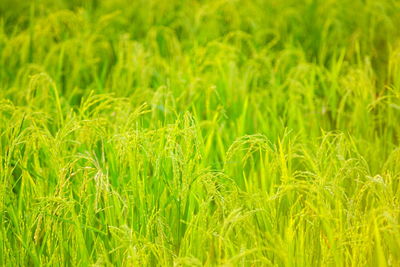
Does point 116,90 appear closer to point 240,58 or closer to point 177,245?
point 240,58

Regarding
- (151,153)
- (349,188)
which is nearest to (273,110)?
(349,188)

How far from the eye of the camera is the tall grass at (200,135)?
1649 millimetres

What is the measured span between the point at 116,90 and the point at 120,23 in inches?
35.9

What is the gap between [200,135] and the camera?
1.97 metres

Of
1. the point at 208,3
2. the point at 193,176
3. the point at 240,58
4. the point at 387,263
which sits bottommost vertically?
the point at 387,263

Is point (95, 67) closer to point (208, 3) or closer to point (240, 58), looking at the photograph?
point (240, 58)

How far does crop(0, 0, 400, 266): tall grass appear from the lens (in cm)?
165

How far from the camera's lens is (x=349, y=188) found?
1.97m

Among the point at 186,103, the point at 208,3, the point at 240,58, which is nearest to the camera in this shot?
the point at 186,103

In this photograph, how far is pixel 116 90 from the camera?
9.00 ft

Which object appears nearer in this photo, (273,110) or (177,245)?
(177,245)

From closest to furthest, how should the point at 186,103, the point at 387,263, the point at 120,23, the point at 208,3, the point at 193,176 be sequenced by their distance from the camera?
the point at 387,263, the point at 193,176, the point at 186,103, the point at 120,23, the point at 208,3

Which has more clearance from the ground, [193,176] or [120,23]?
[120,23]

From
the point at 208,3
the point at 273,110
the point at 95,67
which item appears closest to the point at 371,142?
the point at 273,110
